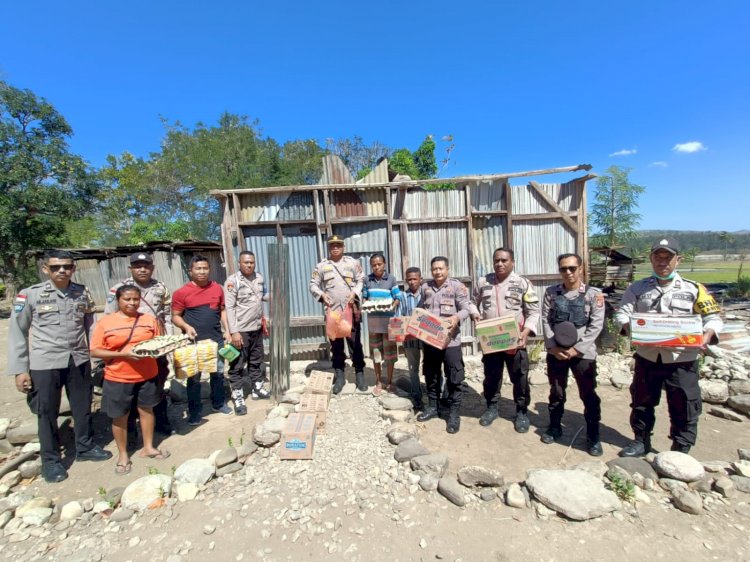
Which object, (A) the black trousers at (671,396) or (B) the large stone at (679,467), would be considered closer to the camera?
(B) the large stone at (679,467)

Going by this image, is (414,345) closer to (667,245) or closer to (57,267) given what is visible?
(667,245)

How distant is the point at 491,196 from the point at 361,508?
506cm

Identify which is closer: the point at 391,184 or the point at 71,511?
the point at 71,511

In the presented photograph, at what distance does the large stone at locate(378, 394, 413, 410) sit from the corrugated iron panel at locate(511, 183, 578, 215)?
374 cm

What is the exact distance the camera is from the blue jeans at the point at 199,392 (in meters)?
4.27

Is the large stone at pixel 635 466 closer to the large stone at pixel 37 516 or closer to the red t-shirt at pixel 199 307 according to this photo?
the red t-shirt at pixel 199 307

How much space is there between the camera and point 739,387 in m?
4.46

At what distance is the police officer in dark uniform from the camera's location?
10.9 ft

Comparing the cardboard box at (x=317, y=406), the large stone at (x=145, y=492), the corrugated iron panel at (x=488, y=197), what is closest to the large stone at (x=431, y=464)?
the cardboard box at (x=317, y=406)

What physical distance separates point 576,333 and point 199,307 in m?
4.21

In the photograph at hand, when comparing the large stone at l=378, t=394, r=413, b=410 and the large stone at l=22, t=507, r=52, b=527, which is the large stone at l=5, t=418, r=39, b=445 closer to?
the large stone at l=22, t=507, r=52, b=527

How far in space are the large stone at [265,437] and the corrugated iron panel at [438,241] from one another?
11.5 feet

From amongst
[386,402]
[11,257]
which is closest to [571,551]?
[386,402]

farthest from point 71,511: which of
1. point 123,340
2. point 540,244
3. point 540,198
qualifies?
point 540,198
